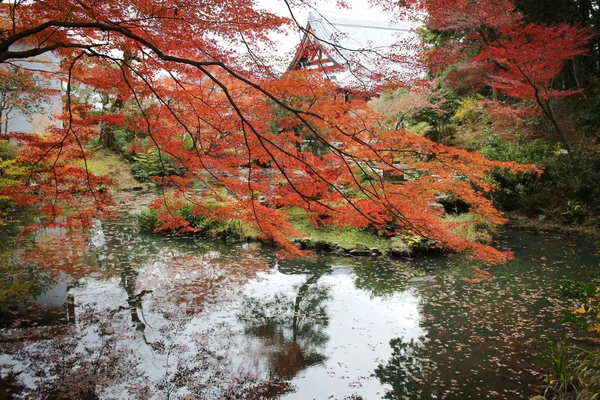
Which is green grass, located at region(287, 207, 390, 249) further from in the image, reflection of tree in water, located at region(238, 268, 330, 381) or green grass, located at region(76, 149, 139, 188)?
green grass, located at region(76, 149, 139, 188)

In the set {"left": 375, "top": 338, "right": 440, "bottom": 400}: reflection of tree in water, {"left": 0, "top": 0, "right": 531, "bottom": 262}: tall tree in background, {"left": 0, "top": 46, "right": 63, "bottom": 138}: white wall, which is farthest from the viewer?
{"left": 0, "top": 46, "right": 63, "bottom": 138}: white wall

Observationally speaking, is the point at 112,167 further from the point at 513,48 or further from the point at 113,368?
the point at 513,48

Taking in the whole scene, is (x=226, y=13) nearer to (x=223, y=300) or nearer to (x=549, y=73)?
(x=223, y=300)

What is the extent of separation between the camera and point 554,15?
442 inches

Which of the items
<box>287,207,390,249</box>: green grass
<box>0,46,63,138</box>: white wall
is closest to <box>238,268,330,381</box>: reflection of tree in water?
<box>287,207,390,249</box>: green grass

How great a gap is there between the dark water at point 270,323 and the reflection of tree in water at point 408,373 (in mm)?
17

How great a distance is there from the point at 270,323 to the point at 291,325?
0.84 ft

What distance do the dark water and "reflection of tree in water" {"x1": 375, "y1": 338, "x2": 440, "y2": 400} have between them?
0.02 metres

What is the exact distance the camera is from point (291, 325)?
15.7 ft

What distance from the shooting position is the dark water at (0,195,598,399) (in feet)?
11.5

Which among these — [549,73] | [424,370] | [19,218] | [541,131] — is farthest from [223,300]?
[541,131]

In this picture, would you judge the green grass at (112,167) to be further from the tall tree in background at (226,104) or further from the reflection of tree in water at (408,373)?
the reflection of tree in water at (408,373)

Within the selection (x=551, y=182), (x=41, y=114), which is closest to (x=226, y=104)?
(x=551, y=182)

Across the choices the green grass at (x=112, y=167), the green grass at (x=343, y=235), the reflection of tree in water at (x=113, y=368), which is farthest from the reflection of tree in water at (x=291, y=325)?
the green grass at (x=112, y=167)
